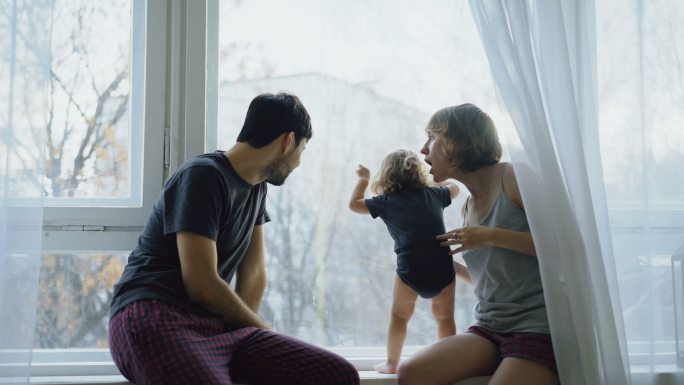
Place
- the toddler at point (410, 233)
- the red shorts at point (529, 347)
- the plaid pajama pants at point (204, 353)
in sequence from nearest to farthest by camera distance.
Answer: the plaid pajama pants at point (204, 353), the red shorts at point (529, 347), the toddler at point (410, 233)

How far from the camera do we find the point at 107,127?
207cm

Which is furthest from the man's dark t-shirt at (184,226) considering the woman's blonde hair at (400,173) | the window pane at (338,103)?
the woman's blonde hair at (400,173)

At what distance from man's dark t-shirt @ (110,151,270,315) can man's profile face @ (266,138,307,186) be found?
71 mm

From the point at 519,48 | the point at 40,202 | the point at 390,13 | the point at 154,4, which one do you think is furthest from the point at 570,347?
the point at 154,4

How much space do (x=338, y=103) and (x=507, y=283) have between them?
0.77m

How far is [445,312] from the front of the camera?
2070 mm

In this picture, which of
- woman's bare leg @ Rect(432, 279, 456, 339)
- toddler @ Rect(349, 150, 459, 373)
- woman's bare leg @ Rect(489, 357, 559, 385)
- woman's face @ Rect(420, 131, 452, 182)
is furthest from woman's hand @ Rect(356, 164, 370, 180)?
woman's bare leg @ Rect(489, 357, 559, 385)

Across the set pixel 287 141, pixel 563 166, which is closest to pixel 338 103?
pixel 287 141

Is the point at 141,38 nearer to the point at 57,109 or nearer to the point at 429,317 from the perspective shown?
the point at 57,109

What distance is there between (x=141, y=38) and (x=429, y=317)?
4.19 ft

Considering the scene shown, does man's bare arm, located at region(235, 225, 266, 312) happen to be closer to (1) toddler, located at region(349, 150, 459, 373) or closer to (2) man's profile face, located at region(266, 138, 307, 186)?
(2) man's profile face, located at region(266, 138, 307, 186)

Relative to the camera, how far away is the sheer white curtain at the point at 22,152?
171cm

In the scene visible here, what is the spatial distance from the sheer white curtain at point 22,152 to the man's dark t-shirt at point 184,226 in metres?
0.23

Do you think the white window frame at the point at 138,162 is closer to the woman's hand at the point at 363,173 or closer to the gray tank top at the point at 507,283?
the woman's hand at the point at 363,173
